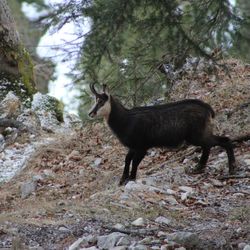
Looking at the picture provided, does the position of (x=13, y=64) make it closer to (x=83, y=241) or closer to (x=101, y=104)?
(x=101, y=104)

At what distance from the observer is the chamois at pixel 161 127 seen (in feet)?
25.9

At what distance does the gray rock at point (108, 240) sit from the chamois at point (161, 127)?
8.41 feet

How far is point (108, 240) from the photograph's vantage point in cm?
520

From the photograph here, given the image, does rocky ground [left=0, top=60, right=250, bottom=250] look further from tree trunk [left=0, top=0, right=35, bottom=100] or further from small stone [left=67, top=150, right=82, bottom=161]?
tree trunk [left=0, top=0, right=35, bottom=100]

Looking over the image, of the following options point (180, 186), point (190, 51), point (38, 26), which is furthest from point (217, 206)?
point (38, 26)

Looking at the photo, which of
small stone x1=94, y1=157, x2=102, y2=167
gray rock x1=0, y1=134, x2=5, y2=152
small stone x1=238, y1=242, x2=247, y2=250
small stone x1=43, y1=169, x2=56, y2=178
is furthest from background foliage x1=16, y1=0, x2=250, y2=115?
gray rock x1=0, y1=134, x2=5, y2=152

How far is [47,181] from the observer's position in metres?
9.11

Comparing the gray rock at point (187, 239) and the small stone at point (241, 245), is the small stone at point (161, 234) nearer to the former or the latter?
the gray rock at point (187, 239)

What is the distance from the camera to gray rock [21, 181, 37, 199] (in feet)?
28.2

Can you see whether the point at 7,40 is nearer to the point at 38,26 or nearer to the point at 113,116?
the point at 113,116

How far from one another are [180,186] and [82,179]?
2.25 metres

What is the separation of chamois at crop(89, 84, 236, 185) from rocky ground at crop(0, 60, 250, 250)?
0.32 metres

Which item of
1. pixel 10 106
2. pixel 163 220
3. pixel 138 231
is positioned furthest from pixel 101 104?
pixel 10 106

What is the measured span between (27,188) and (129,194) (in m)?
2.47
